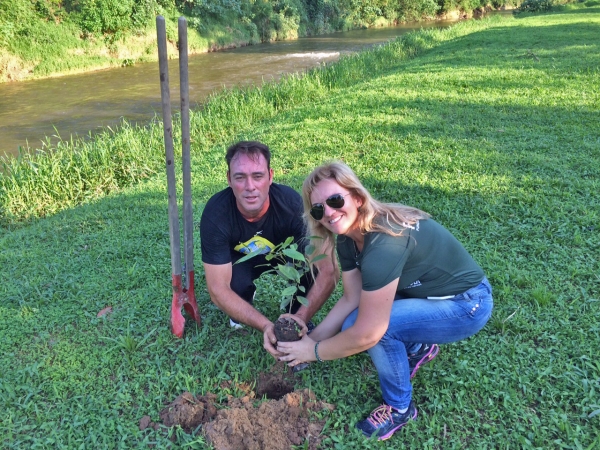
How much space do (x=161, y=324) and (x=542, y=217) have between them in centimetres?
327

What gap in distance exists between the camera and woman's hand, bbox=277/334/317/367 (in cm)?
233

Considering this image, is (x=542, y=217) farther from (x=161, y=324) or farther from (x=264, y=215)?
(x=161, y=324)

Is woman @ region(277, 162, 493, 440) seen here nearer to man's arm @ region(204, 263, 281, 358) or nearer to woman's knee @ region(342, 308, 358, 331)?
woman's knee @ region(342, 308, 358, 331)

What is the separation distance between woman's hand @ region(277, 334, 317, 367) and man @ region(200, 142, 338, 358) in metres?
0.07

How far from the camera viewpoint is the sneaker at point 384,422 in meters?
2.20

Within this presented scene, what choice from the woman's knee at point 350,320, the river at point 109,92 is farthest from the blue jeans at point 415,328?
the river at point 109,92

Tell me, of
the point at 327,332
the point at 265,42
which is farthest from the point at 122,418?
the point at 265,42

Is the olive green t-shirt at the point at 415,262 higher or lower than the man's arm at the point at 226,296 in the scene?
higher

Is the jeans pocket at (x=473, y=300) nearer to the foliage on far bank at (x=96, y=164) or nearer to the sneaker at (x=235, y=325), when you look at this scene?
the sneaker at (x=235, y=325)

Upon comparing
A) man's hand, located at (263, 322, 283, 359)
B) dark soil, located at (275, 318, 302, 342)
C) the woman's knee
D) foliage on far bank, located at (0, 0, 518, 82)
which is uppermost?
foliage on far bank, located at (0, 0, 518, 82)

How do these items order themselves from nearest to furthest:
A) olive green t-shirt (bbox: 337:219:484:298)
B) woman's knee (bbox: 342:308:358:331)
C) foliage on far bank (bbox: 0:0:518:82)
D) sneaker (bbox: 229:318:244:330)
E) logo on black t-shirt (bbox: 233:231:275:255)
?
olive green t-shirt (bbox: 337:219:484:298), woman's knee (bbox: 342:308:358:331), logo on black t-shirt (bbox: 233:231:275:255), sneaker (bbox: 229:318:244:330), foliage on far bank (bbox: 0:0:518:82)

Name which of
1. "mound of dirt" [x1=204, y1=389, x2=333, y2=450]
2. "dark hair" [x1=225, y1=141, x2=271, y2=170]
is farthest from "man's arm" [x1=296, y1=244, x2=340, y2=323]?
"dark hair" [x1=225, y1=141, x2=271, y2=170]

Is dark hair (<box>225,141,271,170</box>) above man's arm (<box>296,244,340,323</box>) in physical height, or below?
above

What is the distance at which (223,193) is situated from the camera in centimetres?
279
